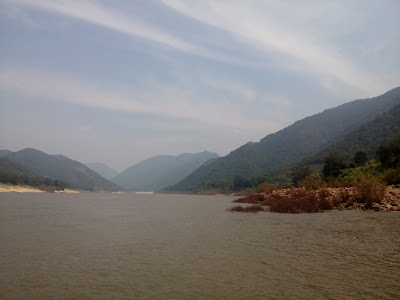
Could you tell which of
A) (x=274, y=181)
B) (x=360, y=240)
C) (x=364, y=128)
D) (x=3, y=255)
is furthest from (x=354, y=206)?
(x=364, y=128)

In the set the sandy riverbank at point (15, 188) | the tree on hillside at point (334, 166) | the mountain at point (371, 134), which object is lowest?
the sandy riverbank at point (15, 188)

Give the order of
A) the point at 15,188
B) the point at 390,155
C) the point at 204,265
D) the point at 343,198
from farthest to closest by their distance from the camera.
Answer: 1. the point at 15,188
2. the point at 390,155
3. the point at 343,198
4. the point at 204,265

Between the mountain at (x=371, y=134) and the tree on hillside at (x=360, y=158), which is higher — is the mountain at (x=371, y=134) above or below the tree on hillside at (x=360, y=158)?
above

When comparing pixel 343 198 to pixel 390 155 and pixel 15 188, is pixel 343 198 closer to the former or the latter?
pixel 390 155

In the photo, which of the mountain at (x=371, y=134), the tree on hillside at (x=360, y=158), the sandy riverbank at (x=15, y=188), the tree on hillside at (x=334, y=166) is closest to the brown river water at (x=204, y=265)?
the tree on hillside at (x=334, y=166)

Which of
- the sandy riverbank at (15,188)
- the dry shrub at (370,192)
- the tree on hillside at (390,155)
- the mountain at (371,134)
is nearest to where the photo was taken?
the dry shrub at (370,192)

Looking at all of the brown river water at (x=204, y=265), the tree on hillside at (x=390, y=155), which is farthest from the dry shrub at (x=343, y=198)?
the tree on hillside at (x=390, y=155)

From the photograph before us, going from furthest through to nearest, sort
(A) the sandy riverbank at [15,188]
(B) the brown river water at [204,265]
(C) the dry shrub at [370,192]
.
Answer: (A) the sandy riverbank at [15,188] → (C) the dry shrub at [370,192] → (B) the brown river water at [204,265]

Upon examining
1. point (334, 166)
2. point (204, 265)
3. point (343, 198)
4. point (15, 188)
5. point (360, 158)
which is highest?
point (360, 158)

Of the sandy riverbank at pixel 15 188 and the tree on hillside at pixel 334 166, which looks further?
the sandy riverbank at pixel 15 188

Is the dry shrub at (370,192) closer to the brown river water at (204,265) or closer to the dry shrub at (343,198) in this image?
the dry shrub at (343,198)

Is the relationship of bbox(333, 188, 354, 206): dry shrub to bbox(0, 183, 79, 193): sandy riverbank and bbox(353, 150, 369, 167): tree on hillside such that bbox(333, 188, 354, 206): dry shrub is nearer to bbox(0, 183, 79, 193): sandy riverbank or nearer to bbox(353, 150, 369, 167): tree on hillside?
bbox(353, 150, 369, 167): tree on hillside

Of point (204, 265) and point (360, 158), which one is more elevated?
point (360, 158)

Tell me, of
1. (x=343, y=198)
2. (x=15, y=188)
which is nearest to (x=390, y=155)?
(x=343, y=198)
